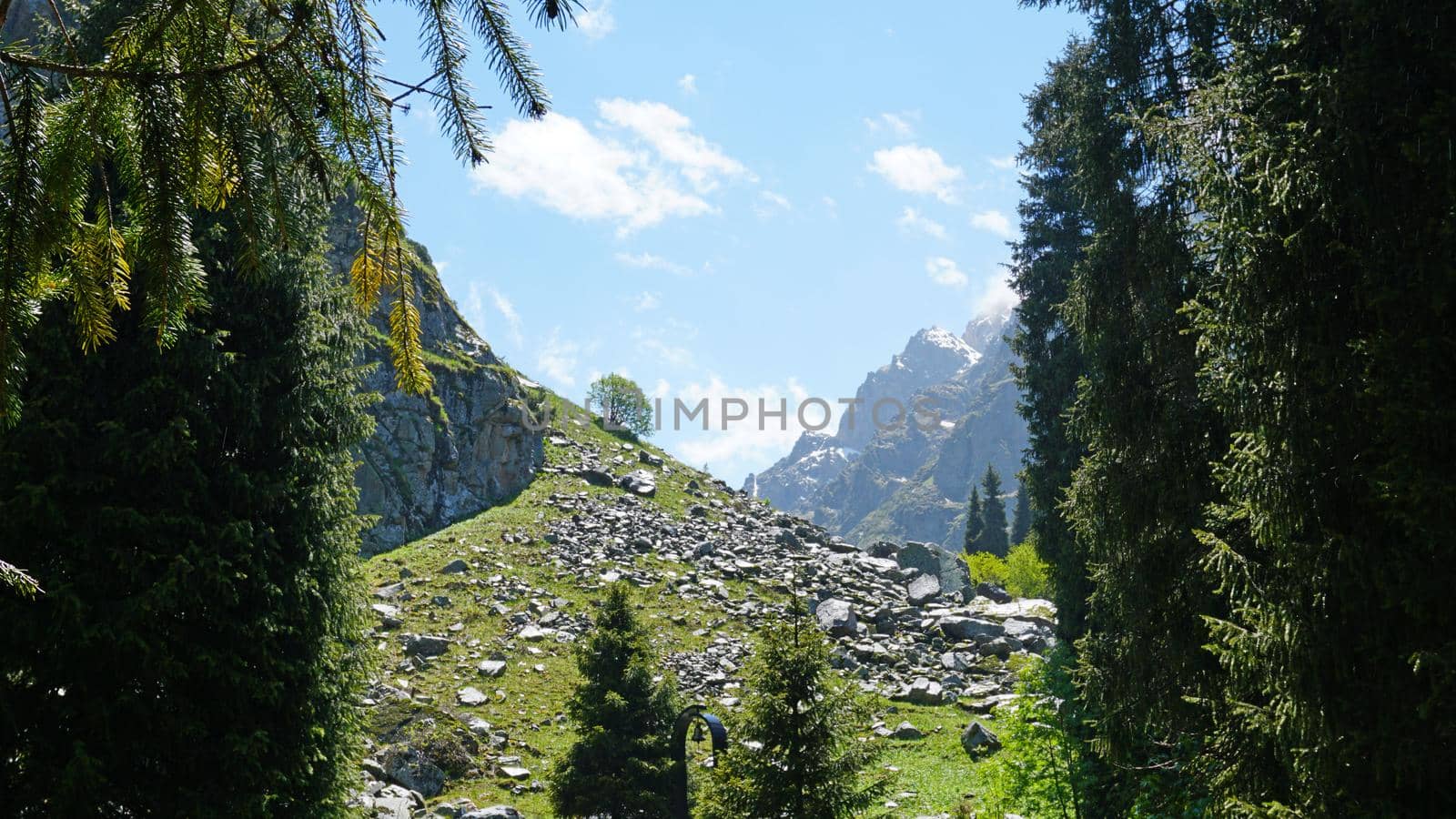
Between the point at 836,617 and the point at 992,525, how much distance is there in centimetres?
3132

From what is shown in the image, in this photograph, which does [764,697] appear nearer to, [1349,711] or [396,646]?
[1349,711]

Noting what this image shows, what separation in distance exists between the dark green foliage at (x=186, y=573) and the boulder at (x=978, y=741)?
A: 1405cm

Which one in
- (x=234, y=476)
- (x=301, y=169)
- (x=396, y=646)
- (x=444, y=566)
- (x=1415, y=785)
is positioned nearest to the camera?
(x=301, y=169)

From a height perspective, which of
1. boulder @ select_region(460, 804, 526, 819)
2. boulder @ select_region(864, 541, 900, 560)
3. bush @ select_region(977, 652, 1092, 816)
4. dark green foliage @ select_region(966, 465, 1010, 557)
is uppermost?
dark green foliage @ select_region(966, 465, 1010, 557)

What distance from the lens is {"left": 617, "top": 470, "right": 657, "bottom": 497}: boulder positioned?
135 feet

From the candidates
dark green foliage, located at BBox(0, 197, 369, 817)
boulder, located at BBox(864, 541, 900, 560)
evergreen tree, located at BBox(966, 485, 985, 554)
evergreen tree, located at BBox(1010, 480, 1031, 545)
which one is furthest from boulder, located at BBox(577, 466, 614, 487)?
dark green foliage, located at BBox(0, 197, 369, 817)

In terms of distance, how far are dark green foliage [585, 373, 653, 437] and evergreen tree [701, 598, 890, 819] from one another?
54.1 meters

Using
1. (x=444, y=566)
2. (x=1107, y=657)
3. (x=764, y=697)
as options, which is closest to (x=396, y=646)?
(x=444, y=566)

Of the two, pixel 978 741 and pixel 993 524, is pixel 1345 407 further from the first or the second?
pixel 993 524

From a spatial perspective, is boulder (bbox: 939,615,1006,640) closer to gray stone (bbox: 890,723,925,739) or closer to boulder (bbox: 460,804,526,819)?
gray stone (bbox: 890,723,925,739)

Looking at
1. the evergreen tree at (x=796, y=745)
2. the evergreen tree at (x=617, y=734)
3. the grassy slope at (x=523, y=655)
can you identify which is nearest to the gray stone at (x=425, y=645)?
the grassy slope at (x=523, y=655)

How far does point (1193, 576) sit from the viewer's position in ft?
24.5

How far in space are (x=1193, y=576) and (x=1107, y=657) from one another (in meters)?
1.71

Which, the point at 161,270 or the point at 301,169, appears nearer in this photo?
the point at 161,270
